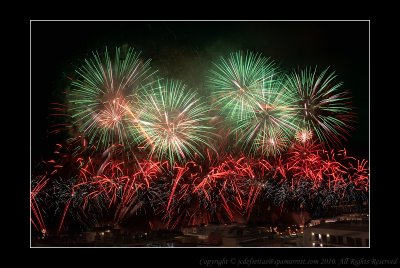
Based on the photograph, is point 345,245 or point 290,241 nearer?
point 345,245

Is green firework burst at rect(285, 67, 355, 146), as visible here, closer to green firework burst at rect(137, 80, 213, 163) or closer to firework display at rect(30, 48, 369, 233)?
firework display at rect(30, 48, 369, 233)

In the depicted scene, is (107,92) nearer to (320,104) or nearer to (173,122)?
(173,122)

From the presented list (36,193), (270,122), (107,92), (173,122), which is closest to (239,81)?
(270,122)

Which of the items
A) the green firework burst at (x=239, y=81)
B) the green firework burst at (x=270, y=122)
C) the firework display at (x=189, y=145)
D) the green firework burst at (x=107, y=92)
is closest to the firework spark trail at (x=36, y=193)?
the firework display at (x=189, y=145)

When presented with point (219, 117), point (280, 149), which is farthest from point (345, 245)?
point (219, 117)

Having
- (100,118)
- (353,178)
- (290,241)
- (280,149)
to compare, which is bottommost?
(290,241)

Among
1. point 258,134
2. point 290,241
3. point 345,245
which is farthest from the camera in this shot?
point 258,134

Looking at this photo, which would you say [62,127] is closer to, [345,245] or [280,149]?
[280,149]

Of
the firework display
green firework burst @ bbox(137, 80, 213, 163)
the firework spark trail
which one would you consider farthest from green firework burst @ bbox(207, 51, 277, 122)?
the firework spark trail

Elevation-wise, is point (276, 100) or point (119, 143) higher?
point (276, 100)
